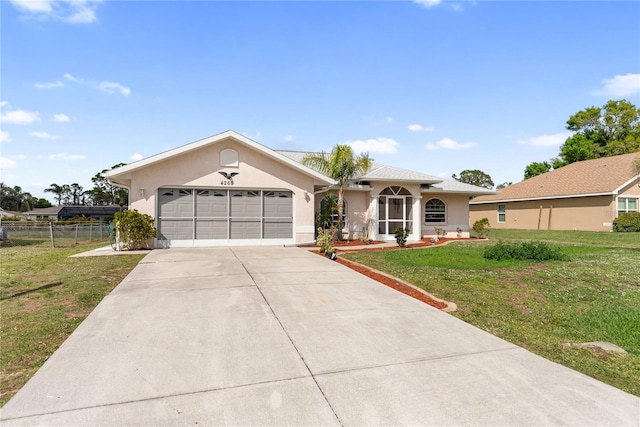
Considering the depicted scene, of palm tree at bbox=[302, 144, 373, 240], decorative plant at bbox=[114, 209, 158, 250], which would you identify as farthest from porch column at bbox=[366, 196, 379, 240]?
decorative plant at bbox=[114, 209, 158, 250]

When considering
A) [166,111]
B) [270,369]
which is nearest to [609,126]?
[166,111]

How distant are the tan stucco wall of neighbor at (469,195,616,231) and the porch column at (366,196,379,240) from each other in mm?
19024

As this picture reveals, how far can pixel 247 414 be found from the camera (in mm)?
2623

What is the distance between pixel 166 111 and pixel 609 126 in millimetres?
52220

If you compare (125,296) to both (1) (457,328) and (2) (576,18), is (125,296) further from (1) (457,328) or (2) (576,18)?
(2) (576,18)

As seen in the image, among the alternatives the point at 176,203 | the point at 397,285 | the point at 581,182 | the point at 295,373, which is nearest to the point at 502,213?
the point at 581,182

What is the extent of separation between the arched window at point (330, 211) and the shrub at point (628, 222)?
20.2m

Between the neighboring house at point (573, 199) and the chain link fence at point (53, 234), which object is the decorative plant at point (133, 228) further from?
the neighboring house at point (573, 199)

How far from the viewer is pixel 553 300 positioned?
252 inches

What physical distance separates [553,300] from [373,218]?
10929mm

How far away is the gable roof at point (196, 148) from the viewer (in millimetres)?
12328

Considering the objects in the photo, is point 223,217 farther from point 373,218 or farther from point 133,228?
point 373,218

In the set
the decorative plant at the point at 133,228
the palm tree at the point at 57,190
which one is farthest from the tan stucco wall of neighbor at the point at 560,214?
the palm tree at the point at 57,190

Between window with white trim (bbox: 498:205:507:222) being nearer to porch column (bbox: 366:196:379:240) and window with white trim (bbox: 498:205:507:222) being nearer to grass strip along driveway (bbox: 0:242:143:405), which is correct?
porch column (bbox: 366:196:379:240)
